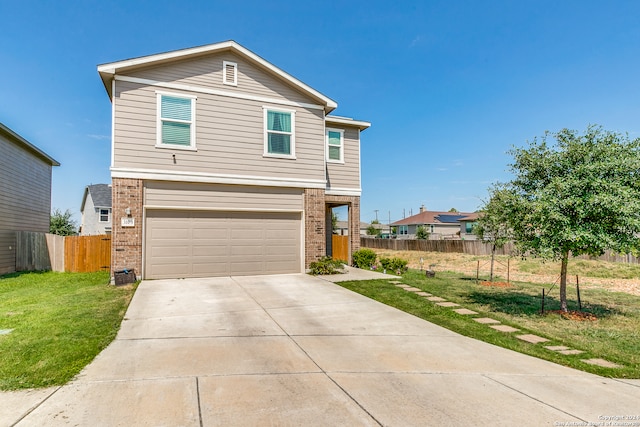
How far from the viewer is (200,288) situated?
373 inches

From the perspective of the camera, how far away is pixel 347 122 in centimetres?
1441

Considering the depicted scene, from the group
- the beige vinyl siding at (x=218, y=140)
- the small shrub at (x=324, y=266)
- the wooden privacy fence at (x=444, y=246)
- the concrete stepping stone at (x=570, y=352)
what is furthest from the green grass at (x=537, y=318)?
the wooden privacy fence at (x=444, y=246)

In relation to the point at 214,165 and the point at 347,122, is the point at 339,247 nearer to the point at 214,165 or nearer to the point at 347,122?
the point at 347,122

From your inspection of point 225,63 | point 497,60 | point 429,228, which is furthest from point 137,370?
point 429,228

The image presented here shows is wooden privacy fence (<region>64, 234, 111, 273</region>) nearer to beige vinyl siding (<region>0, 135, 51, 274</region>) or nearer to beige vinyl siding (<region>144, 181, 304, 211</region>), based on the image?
beige vinyl siding (<region>0, 135, 51, 274</region>)

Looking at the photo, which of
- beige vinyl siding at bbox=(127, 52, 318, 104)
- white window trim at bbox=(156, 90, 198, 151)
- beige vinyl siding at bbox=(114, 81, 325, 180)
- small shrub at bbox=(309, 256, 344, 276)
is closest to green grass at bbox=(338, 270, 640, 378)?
small shrub at bbox=(309, 256, 344, 276)

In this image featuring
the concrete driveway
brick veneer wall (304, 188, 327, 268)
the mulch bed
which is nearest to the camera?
the concrete driveway

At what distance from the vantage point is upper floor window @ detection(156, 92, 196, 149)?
1073 cm

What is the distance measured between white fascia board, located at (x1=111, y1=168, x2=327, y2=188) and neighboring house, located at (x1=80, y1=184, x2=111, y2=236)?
74.9ft

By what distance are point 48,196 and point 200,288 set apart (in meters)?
15.2

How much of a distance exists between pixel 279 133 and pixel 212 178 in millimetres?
2809

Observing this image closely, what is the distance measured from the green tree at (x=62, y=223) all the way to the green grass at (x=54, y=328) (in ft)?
73.4

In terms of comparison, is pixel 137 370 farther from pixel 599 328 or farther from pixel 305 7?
pixel 305 7

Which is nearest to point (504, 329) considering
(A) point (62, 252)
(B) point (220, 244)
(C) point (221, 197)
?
(B) point (220, 244)
